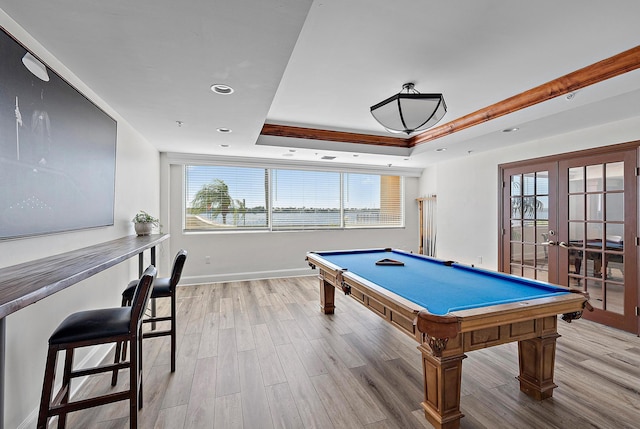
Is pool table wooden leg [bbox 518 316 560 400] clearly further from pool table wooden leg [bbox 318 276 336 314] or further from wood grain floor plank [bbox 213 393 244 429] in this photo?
pool table wooden leg [bbox 318 276 336 314]

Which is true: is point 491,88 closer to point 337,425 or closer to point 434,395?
point 434,395

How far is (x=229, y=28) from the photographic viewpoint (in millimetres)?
1563

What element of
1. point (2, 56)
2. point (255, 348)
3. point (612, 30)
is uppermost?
point (612, 30)

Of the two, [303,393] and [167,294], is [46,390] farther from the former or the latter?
[303,393]

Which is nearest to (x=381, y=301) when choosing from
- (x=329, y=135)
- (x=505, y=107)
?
(x=505, y=107)

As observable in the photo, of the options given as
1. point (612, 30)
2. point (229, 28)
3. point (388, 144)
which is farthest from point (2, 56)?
point (388, 144)

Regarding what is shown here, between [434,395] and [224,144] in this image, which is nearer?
[434,395]

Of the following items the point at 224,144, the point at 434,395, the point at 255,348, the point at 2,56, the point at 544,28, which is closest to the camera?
the point at 2,56

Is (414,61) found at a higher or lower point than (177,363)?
higher

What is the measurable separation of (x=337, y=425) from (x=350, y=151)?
3836 mm

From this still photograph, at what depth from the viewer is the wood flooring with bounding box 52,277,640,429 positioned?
1.85 m

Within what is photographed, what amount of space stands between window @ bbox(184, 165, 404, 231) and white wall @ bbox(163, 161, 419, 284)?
0.19 metres

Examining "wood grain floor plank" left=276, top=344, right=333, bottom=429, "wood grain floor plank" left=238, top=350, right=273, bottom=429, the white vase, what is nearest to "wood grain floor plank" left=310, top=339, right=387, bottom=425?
"wood grain floor plank" left=276, top=344, right=333, bottom=429

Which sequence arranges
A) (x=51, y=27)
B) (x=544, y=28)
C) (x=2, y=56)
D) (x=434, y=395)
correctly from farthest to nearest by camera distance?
(x=544, y=28), (x=434, y=395), (x=51, y=27), (x=2, y=56)
